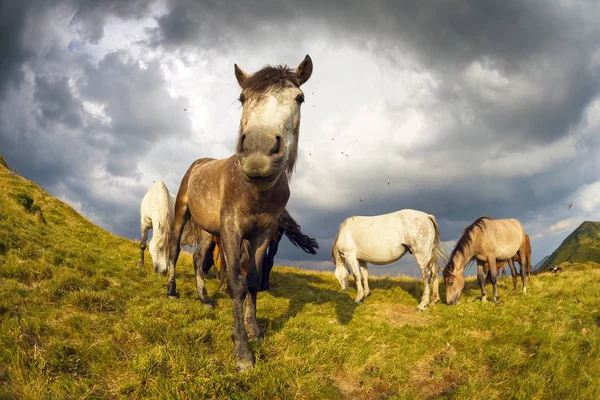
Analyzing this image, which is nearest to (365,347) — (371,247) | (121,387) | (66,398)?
(121,387)

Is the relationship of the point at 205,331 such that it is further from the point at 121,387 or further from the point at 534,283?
the point at 534,283

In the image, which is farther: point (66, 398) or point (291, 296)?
point (291, 296)

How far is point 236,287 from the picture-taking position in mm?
4211

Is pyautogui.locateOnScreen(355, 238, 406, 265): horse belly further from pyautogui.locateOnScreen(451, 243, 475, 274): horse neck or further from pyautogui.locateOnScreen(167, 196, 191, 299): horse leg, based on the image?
pyautogui.locateOnScreen(167, 196, 191, 299): horse leg

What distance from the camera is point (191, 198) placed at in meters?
6.30

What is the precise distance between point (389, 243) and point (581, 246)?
640ft

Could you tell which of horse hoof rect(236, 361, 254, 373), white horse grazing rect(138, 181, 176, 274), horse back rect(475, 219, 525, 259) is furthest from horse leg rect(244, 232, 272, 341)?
horse back rect(475, 219, 525, 259)

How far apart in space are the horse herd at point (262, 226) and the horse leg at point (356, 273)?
32 millimetres

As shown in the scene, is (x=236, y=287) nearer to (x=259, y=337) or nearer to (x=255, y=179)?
(x=259, y=337)

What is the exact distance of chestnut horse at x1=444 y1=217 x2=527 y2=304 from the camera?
1041 cm

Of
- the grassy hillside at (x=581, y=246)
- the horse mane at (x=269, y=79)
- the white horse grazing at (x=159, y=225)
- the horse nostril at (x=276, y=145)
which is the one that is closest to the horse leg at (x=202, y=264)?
the white horse grazing at (x=159, y=225)

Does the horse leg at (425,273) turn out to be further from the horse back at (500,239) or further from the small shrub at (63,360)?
the small shrub at (63,360)

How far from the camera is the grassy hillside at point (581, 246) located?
5221 inches

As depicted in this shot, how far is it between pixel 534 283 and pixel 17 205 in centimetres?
1941
